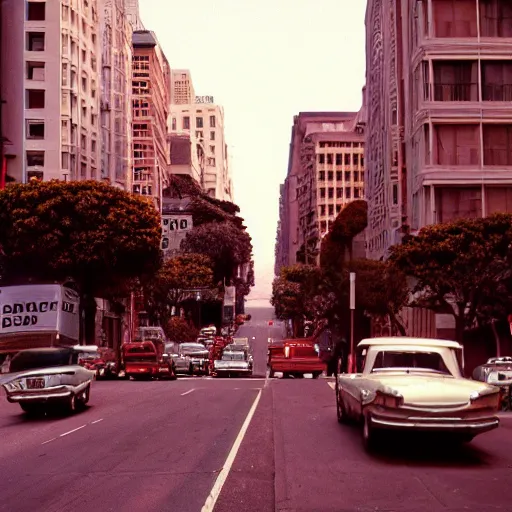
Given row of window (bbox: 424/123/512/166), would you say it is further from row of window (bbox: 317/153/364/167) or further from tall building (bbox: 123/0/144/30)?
row of window (bbox: 317/153/364/167)

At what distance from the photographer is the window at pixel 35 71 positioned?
3123 inches

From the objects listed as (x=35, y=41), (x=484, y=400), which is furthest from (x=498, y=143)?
(x=484, y=400)

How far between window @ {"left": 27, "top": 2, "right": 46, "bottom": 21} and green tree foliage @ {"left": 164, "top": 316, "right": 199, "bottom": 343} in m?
30.2

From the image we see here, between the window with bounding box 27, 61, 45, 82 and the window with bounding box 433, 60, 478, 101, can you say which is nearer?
the window with bounding box 433, 60, 478, 101

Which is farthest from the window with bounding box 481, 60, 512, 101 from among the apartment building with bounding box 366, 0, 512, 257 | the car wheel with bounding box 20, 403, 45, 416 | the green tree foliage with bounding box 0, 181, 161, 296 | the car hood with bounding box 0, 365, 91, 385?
the car hood with bounding box 0, 365, 91, 385

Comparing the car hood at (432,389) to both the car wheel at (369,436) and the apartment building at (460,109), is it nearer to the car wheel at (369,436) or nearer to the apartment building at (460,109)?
the car wheel at (369,436)

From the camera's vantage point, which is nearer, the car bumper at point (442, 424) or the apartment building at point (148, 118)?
the car bumper at point (442, 424)

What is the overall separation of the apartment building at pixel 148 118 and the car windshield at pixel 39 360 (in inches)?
3703

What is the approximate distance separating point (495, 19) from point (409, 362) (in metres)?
43.9

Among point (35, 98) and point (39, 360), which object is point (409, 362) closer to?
point (39, 360)

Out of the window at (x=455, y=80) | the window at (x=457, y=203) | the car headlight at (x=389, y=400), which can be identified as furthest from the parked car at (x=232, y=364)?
the car headlight at (x=389, y=400)

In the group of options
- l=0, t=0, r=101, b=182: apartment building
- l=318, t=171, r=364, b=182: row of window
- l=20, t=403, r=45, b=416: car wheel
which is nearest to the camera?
l=20, t=403, r=45, b=416: car wheel

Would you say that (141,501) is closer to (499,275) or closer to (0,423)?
(0,423)

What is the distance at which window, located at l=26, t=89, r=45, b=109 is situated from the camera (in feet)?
260
